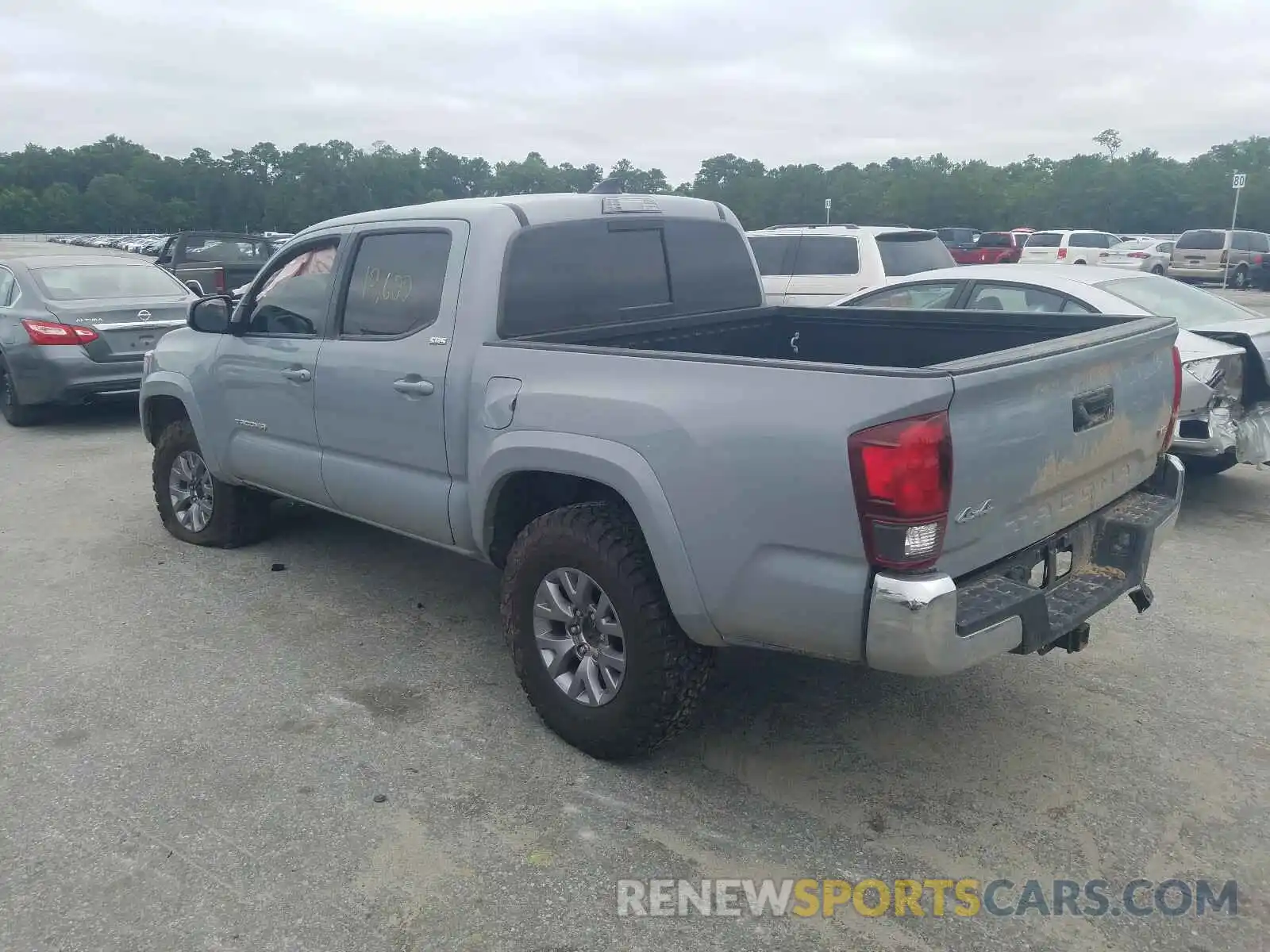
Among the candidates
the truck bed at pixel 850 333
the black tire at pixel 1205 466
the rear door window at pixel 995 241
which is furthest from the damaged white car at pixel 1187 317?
the rear door window at pixel 995 241

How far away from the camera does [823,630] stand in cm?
289

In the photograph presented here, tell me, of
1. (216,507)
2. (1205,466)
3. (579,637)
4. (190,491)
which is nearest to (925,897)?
(579,637)

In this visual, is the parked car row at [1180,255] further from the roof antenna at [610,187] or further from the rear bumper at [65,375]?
the roof antenna at [610,187]

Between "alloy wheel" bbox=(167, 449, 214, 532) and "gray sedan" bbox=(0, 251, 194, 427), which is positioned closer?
"alloy wheel" bbox=(167, 449, 214, 532)

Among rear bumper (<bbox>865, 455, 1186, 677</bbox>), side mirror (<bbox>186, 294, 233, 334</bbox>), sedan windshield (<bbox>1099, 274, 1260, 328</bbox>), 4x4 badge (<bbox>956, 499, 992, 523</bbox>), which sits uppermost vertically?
side mirror (<bbox>186, 294, 233, 334</bbox>)

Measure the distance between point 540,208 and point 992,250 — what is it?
29408mm

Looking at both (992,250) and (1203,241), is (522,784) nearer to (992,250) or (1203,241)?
(992,250)

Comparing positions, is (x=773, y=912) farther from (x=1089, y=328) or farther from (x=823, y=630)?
(x=1089, y=328)

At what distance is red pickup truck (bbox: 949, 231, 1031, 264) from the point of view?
98.4 feet

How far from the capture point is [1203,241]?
28344 mm

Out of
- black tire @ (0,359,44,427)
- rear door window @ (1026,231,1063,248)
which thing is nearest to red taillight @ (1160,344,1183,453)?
black tire @ (0,359,44,427)

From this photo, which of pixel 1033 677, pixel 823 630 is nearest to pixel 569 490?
pixel 823 630

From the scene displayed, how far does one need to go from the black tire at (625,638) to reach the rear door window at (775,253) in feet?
29.5

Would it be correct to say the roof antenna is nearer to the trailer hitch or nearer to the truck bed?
the truck bed
